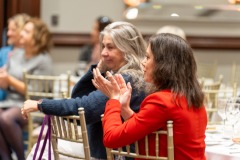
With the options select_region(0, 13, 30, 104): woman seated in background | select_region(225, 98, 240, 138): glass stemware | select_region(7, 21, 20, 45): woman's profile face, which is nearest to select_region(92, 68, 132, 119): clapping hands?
select_region(225, 98, 240, 138): glass stemware

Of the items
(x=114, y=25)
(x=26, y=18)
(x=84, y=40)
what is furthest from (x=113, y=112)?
(x=84, y=40)

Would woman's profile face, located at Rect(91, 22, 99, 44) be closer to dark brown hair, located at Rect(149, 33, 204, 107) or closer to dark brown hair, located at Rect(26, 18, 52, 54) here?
dark brown hair, located at Rect(26, 18, 52, 54)

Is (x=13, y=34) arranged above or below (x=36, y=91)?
above

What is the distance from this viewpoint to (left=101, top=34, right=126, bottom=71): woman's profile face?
11.2 ft

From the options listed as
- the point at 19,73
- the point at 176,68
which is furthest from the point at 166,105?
the point at 19,73

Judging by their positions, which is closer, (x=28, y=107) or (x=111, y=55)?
(x=28, y=107)

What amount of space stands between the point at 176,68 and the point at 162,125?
254 millimetres

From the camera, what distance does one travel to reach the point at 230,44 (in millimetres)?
7410

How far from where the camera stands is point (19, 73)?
5.57m

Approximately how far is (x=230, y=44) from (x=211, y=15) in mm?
400

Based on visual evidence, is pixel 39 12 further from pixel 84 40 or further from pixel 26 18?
pixel 26 18

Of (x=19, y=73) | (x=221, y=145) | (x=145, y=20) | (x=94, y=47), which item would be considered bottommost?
(x=221, y=145)

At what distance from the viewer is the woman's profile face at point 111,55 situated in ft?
11.2

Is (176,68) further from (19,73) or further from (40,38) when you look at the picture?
(40,38)
